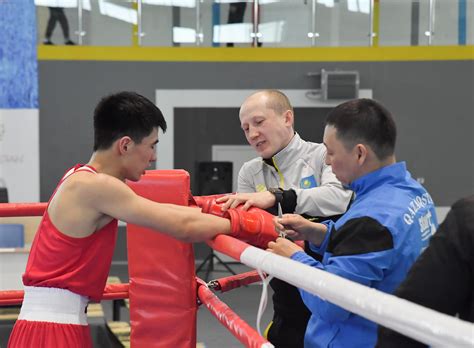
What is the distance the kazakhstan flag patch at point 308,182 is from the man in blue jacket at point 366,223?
78cm

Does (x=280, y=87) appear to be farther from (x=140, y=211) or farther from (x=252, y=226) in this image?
(x=140, y=211)

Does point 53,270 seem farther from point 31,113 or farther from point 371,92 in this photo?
point 371,92

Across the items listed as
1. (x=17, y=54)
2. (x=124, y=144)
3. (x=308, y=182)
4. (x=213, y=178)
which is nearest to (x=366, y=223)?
(x=124, y=144)

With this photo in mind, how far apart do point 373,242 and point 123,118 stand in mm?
819

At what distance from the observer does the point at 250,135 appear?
2.54 metres

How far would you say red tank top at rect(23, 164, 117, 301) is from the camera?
1966 mm

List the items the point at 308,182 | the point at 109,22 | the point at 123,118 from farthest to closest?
the point at 109,22 → the point at 308,182 → the point at 123,118

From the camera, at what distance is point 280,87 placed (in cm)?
961

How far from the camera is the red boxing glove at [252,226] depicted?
200 cm

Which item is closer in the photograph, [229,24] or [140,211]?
[140,211]

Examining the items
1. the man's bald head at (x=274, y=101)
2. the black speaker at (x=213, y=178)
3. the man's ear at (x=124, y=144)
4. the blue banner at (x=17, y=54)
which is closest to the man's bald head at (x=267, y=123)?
the man's bald head at (x=274, y=101)

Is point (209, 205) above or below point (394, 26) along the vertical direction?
below

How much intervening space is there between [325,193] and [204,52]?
Answer: 7489 mm

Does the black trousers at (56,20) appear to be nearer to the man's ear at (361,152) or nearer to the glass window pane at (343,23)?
the glass window pane at (343,23)
